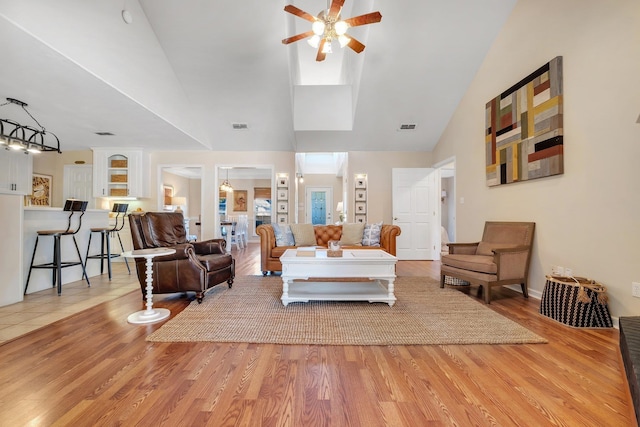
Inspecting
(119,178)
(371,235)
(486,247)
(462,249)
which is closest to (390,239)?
(371,235)

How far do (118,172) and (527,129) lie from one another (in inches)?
300

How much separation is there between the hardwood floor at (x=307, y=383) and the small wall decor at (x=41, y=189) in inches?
218

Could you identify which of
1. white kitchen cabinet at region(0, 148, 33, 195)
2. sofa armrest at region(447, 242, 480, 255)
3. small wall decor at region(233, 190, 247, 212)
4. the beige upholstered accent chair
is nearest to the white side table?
the beige upholstered accent chair

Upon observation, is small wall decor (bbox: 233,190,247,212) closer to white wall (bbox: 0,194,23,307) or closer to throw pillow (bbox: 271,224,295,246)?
throw pillow (bbox: 271,224,295,246)

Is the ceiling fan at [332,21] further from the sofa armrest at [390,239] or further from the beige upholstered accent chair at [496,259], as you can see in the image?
the beige upholstered accent chair at [496,259]

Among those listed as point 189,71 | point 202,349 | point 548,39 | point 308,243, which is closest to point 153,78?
point 189,71

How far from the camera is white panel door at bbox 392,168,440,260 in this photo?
611 centimetres

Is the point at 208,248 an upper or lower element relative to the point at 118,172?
lower

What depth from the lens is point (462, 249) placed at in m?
3.74

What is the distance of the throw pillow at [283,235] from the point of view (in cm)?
450

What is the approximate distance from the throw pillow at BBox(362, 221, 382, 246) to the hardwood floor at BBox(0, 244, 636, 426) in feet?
8.25

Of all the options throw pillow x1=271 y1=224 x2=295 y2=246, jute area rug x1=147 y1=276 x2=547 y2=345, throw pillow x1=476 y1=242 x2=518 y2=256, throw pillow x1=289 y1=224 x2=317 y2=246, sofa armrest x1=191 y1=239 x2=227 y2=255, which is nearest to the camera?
jute area rug x1=147 y1=276 x2=547 y2=345

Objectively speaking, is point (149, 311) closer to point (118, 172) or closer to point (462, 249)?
point (462, 249)

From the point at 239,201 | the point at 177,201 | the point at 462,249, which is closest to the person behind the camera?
the point at 462,249
